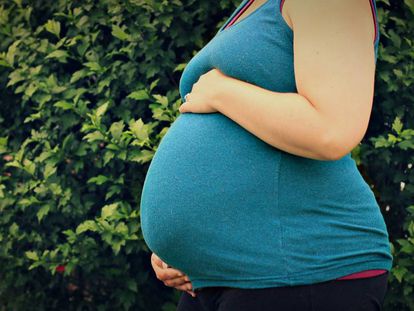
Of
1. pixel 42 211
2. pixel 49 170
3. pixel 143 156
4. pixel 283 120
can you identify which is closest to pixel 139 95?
pixel 143 156

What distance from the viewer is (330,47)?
1503 millimetres

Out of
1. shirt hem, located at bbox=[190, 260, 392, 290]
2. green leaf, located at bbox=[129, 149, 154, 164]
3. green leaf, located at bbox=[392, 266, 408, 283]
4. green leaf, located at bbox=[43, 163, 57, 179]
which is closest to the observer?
shirt hem, located at bbox=[190, 260, 392, 290]

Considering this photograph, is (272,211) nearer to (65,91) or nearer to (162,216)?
(162,216)

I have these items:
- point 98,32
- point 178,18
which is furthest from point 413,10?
point 98,32

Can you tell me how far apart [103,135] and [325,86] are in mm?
1789

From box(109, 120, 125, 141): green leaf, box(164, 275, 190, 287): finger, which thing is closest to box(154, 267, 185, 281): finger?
box(164, 275, 190, 287): finger

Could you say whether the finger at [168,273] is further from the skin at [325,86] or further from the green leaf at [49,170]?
the green leaf at [49,170]

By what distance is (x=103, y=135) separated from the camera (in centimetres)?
314

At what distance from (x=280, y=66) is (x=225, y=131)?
0.21 m

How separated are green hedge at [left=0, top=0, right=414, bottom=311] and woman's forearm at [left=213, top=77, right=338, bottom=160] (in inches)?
55.7

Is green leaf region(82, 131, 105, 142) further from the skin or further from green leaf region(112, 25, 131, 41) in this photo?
the skin

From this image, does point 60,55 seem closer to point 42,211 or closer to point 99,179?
point 99,179

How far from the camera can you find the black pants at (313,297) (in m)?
1.62

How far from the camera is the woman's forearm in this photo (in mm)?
1514
